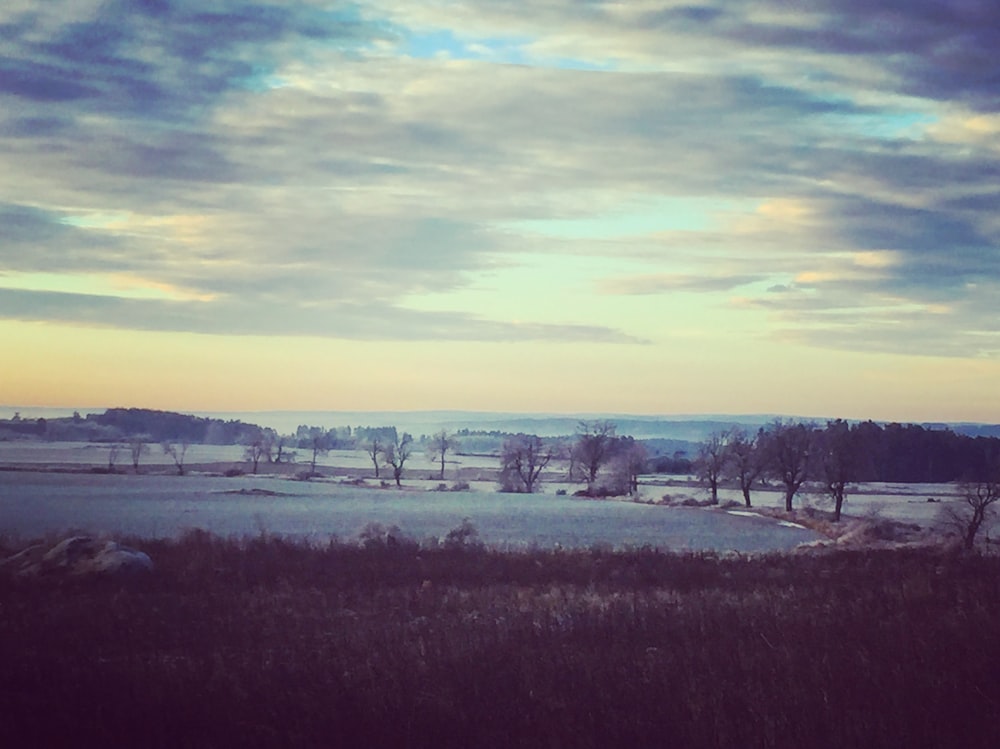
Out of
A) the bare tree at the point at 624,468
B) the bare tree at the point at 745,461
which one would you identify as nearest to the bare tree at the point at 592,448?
the bare tree at the point at 624,468

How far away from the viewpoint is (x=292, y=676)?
9867 mm

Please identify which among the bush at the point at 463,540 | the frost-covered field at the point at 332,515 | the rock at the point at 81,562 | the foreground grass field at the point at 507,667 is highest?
the foreground grass field at the point at 507,667

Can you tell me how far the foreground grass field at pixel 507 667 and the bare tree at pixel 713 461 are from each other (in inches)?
2689

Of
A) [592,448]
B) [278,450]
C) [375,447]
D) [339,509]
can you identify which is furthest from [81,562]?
[375,447]

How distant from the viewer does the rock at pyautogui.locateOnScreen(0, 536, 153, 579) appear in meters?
20.5

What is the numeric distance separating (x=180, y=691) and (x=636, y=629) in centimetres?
624

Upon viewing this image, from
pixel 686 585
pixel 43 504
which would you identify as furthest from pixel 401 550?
pixel 43 504

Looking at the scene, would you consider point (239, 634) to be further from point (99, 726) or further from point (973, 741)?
point (973, 741)

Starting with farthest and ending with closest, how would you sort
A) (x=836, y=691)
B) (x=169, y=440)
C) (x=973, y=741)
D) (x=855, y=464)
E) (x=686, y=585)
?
(x=855, y=464), (x=169, y=440), (x=686, y=585), (x=836, y=691), (x=973, y=741)

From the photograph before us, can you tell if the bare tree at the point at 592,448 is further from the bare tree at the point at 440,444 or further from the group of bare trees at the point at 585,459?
the bare tree at the point at 440,444

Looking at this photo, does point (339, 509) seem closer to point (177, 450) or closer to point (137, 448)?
point (137, 448)

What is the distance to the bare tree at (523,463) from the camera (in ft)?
347

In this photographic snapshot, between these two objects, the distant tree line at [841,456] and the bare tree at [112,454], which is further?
the distant tree line at [841,456]

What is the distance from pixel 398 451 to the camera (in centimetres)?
12400
